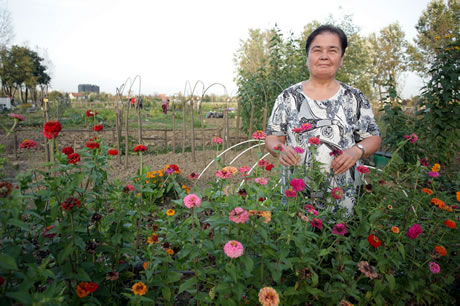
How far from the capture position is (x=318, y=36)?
6.31 feet

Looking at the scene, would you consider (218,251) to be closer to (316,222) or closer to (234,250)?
(234,250)

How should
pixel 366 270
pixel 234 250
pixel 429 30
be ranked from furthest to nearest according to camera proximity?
pixel 429 30
pixel 366 270
pixel 234 250

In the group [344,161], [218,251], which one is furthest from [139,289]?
[344,161]

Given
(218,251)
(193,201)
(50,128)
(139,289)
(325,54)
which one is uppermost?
(325,54)

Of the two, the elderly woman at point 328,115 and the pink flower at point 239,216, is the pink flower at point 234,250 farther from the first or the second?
the elderly woman at point 328,115

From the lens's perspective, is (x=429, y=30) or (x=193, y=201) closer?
(x=193, y=201)

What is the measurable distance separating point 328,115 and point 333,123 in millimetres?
62

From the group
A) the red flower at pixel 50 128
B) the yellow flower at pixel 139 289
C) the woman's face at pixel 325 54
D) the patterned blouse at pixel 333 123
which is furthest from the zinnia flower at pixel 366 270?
the red flower at pixel 50 128

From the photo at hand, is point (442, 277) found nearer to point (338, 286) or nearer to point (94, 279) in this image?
point (338, 286)

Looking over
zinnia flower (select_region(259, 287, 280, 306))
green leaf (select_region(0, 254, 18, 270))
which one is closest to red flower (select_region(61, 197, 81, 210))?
green leaf (select_region(0, 254, 18, 270))

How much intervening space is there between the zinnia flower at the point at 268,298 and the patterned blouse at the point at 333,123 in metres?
0.92

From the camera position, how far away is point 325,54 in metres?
1.90

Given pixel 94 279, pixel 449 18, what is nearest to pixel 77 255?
pixel 94 279

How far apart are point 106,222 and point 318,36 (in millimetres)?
1621
